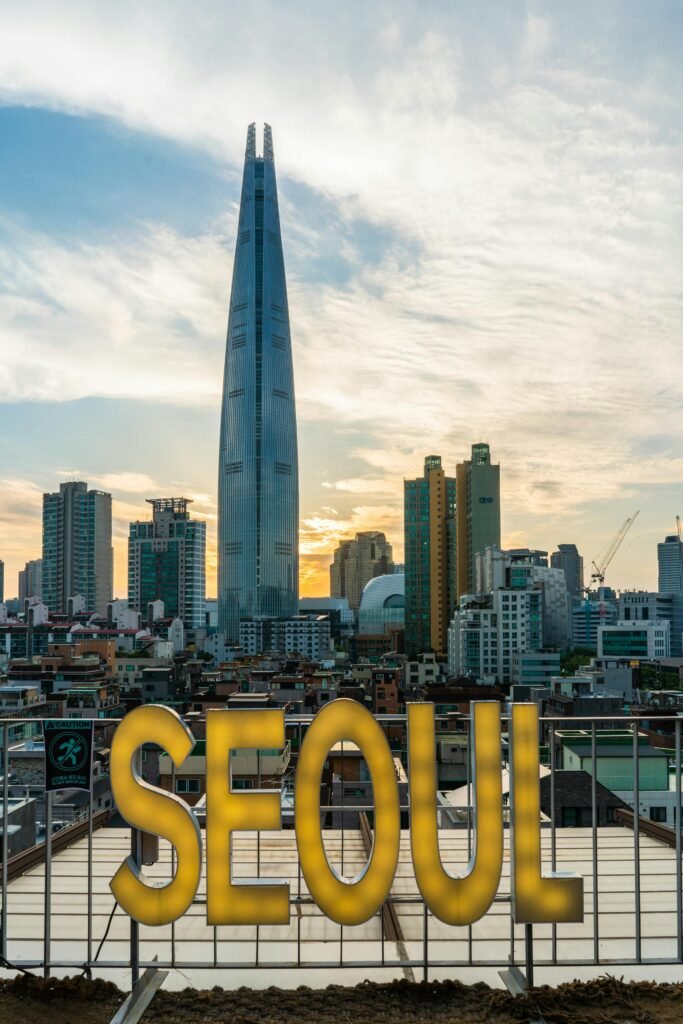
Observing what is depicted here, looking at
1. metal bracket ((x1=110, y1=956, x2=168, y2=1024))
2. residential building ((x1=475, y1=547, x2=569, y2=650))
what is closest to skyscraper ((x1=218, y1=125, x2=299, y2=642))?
residential building ((x1=475, y1=547, x2=569, y2=650))

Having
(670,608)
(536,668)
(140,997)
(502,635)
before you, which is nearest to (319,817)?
(140,997)

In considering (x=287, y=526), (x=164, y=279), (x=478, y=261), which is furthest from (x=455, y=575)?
(x=478, y=261)

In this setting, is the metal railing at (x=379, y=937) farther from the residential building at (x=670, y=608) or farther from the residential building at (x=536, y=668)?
the residential building at (x=670, y=608)

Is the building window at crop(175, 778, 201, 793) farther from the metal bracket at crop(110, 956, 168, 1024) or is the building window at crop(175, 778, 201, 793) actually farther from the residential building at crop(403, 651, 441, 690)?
the residential building at crop(403, 651, 441, 690)

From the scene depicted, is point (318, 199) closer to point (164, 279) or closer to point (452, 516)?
point (164, 279)

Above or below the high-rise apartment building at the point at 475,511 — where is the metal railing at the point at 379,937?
below

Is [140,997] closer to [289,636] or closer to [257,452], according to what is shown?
[289,636]

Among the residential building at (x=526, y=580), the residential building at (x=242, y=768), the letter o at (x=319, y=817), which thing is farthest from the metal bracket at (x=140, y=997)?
the residential building at (x=526, y=580)
